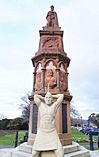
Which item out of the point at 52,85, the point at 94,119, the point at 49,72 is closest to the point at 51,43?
the point at 49,72

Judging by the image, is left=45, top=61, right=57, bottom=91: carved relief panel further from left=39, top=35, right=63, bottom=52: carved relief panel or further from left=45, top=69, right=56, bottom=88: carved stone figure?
left=39, top=35, right=63, bottom=52: carved relief panel

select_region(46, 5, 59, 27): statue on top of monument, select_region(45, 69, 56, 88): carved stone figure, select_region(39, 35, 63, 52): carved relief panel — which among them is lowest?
select_region(45, 69, 56, 88): carved stone figure

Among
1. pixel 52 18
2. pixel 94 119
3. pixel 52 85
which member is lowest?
pixel 94 119

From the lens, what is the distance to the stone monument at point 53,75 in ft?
29.1

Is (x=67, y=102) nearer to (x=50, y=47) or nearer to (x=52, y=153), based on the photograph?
(x=50, y=47)

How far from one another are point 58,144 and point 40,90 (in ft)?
13.6

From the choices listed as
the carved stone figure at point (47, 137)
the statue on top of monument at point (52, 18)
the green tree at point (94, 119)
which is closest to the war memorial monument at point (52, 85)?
the statue on top of monument at point (52, 18)

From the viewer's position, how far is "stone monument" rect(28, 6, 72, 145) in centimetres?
887

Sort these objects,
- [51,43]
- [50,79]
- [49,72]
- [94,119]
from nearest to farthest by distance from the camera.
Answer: [50,79], [49,72], [51,43], [94,119]

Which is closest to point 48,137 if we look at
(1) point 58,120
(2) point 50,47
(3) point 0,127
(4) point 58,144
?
(4) point 58,144

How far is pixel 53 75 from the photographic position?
9312 millimetres

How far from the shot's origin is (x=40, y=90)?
922 cm

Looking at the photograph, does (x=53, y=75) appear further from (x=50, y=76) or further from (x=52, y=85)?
(x=52, y=85)

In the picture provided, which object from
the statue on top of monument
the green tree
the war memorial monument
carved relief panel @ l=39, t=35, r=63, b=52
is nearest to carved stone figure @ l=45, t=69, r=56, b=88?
the war memorial monument
